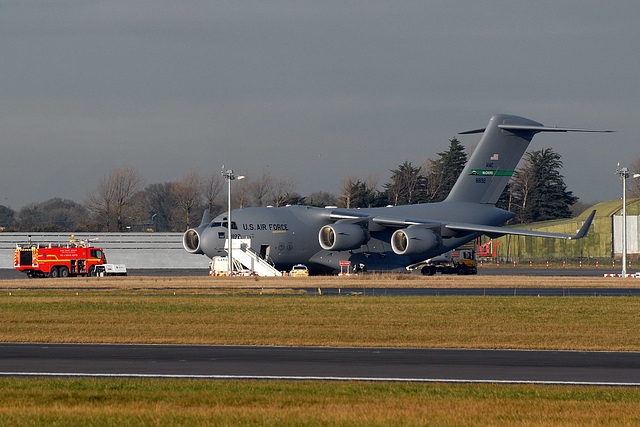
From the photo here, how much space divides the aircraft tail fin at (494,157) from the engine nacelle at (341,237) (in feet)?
31.3

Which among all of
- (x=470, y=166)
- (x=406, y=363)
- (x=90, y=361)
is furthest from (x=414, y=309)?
(x=470, y=166)

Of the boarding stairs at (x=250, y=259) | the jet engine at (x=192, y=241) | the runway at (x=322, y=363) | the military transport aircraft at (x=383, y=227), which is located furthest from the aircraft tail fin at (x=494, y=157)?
the runway at (x=322, y=363)

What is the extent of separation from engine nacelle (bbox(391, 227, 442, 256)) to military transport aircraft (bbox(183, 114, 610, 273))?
61mm

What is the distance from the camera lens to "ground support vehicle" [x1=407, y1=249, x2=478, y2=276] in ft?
232

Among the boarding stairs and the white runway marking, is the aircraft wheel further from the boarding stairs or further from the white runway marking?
the white runway marking

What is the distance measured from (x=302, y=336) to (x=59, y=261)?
44.3 metres

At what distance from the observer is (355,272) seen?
56625mm

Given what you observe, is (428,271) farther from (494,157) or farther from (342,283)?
(342,283)

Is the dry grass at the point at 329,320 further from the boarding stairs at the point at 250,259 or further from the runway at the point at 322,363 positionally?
the boarding stairs at the point at 250,259

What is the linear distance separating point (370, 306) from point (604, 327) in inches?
356

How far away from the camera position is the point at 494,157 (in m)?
61.0

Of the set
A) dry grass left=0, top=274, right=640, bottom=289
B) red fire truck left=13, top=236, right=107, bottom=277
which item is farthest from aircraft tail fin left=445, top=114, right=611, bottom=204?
red fire truck left=13, top=236, right=107, bottom=277

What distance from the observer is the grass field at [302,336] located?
1146 cm

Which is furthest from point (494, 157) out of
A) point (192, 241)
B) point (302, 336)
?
point (302, 336)
